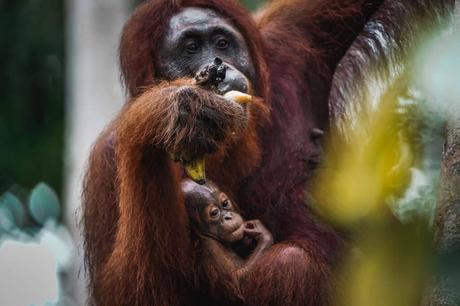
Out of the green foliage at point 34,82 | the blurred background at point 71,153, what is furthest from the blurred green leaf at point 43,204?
the green foliage at point 34,82

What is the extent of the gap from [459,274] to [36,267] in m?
4.84

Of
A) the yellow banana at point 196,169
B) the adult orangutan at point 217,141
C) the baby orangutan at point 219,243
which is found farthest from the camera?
the baby orangutan at point 219,243

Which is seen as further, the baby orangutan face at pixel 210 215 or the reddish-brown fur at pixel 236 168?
the baby orangutan face at pixel 210 215

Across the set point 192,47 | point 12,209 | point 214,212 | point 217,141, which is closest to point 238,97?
point 217,141

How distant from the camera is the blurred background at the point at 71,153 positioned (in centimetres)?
139

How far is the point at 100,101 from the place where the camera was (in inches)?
295

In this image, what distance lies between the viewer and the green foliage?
9.59 m

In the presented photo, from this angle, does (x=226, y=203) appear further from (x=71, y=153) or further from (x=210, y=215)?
(x=71, y=153)

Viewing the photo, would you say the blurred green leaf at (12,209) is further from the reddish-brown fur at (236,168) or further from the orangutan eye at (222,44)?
the orangutan eye at (222,44)

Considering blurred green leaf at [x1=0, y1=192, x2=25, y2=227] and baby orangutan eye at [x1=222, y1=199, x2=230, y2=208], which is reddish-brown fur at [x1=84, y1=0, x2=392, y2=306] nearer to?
baby orangutan eye at [x1=222, y1=199, x2=230, y2=208]

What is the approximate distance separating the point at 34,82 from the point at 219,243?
7.36 m

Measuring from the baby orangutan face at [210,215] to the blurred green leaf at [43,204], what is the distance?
384cm


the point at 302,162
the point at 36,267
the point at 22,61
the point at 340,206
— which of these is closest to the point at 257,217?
the point at 302,162

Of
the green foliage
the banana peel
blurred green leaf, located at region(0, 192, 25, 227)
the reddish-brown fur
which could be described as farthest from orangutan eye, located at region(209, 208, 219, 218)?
the green foliage
